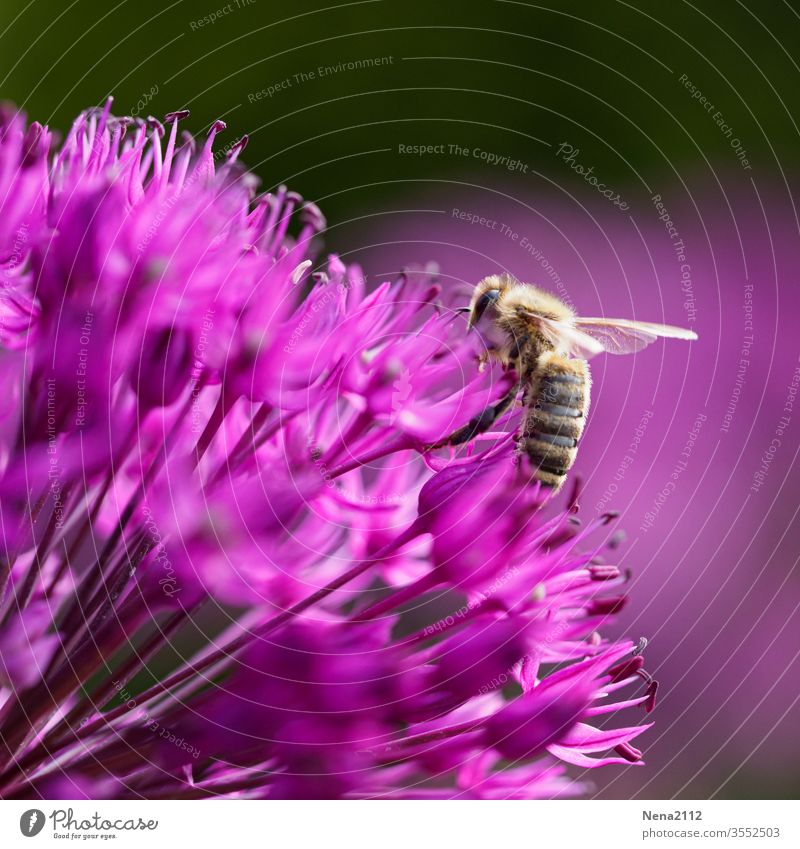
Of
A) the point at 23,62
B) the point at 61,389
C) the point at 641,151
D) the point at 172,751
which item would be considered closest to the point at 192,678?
the point at 172,751

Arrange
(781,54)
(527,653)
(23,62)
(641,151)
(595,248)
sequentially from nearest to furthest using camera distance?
(527,653) → (23,62) → (781,54) → (641,151) → (595,248)

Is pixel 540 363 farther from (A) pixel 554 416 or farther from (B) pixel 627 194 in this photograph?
(B) pixel 627 194

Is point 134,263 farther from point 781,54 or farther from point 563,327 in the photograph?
point 781,54

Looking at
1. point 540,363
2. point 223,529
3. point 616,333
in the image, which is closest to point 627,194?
point 616,333

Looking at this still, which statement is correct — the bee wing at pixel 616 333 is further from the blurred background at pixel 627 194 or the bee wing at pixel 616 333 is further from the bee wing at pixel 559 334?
the blurred background at pixel 627 194

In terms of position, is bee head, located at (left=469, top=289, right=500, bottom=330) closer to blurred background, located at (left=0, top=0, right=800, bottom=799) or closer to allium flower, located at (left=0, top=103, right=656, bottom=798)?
allium flower, located at (left=0, top=103, right=656, bottom=798)

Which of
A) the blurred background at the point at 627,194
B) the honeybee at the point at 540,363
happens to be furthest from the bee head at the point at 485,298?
the blurred background at the point at 627,194

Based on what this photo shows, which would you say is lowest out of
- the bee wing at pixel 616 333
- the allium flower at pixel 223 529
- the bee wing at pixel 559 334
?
the allium flower at pixel 223 529
